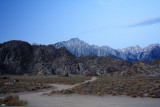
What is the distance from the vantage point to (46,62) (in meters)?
89.3

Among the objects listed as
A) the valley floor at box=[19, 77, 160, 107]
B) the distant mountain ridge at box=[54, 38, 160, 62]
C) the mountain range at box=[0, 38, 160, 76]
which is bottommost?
the valley floor at box=[19, 77, 160, 107]

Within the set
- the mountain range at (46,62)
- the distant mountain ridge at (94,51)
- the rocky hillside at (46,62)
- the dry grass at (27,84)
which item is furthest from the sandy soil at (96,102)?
the distant mountain ridge at (94,51)

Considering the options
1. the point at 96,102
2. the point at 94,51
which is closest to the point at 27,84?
the point at 96,102

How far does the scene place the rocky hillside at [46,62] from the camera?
3253 inches

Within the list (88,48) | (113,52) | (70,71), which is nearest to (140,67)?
(70,71)

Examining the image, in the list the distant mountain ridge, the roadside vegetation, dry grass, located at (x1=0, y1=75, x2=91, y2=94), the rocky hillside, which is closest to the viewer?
the roadside vegetation

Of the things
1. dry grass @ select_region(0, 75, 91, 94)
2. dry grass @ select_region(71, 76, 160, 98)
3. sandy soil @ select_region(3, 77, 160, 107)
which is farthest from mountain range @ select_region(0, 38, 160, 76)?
sandy soil @ select_region(3, 77, 160, 107)

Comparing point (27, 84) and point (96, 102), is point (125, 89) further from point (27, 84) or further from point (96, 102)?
Answer: point (27, 84)

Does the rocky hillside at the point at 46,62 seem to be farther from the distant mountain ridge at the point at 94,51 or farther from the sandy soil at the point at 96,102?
the sandy soil at the point at 96,102

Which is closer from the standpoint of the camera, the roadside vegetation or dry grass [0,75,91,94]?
the roadside vegetation

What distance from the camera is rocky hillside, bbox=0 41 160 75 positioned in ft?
271

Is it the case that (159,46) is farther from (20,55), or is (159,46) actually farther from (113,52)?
(20,55)

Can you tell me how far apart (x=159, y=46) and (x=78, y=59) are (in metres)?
126

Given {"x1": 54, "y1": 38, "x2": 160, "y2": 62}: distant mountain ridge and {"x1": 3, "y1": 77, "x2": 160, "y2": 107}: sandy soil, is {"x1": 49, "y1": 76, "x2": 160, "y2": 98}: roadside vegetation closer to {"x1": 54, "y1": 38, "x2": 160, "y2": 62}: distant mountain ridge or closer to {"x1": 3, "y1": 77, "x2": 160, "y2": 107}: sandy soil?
{"x1": 3, "y1": 77, "x2": 160, "y2": 107}: sandy soil
